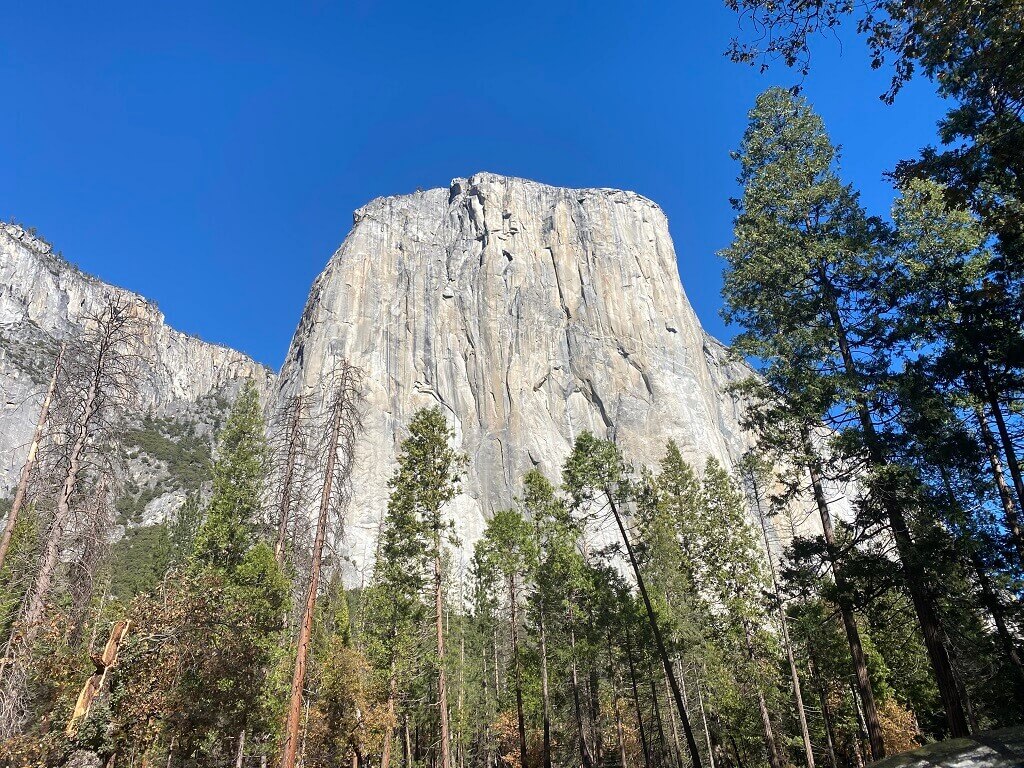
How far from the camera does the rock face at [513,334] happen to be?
308 ft

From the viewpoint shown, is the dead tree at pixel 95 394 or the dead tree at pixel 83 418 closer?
the dead tree at pixel 83 418

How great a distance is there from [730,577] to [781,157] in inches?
602

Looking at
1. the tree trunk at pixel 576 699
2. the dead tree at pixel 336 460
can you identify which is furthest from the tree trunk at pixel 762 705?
the dead tree at pixel 336 460

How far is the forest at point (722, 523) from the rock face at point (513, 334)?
2398 inches

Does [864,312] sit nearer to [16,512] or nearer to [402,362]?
[16,512]

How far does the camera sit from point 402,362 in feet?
342

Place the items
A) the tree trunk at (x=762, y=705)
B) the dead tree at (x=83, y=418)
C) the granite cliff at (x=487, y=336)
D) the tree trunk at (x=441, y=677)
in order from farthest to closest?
the granite cliff at (x=487, y=336) < the tree trunk at (x=762, y=705) < the tree trunk at (x=441, y=677) < the dead tree at (x=83, y=418)

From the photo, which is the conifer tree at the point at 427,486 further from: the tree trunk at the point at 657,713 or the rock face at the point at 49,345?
the rock face at the point at 49,345

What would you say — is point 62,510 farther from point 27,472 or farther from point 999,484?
point 999,484

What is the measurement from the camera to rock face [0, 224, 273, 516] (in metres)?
97.5

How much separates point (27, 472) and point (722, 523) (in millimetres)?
22387

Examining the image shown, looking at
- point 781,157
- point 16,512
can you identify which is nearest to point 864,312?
point 781,157

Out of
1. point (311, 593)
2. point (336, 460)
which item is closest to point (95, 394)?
point (336, 460)

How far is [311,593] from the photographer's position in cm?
1289
